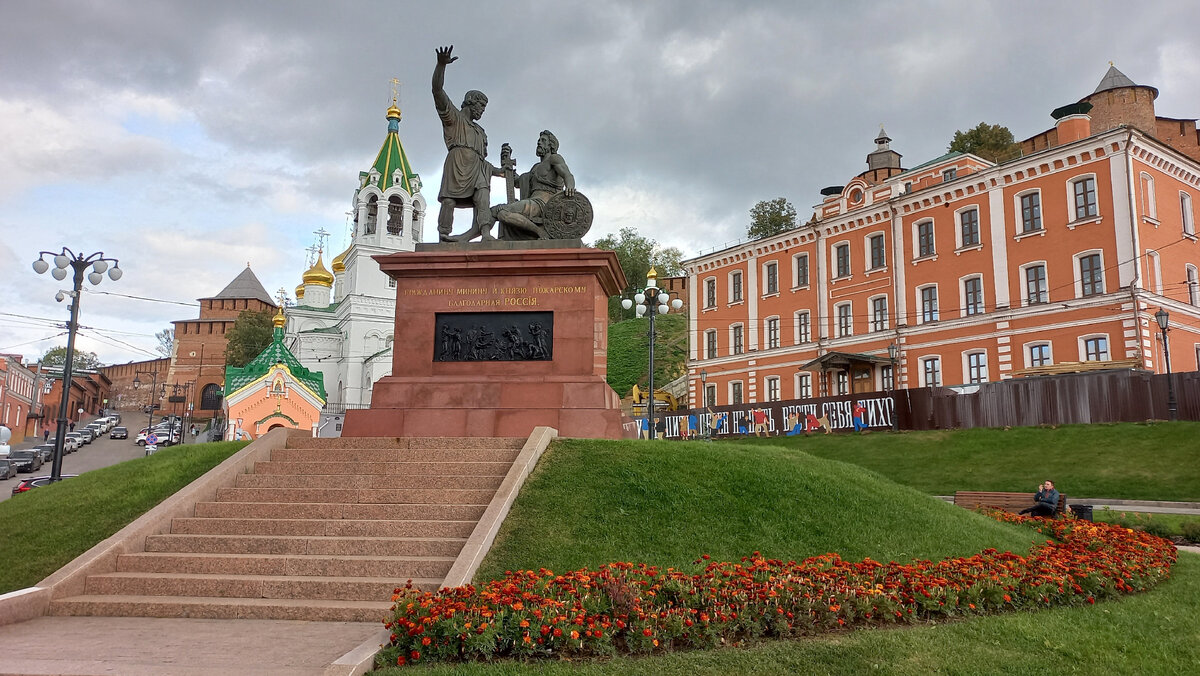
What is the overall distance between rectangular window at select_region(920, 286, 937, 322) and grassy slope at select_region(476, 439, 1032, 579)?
3087 centimetres

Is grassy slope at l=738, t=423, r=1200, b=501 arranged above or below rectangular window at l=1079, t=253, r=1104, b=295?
below

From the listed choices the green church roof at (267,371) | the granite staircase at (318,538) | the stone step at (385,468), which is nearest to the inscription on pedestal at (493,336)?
the granite staircase at (318,538)

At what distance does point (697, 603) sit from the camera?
6.36 metres

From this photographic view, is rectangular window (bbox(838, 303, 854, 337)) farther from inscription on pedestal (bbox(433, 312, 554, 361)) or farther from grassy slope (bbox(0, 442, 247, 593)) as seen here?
grassy slope (bbox(0, 442, 247, 593))

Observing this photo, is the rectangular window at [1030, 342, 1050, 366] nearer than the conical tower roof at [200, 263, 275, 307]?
Yes

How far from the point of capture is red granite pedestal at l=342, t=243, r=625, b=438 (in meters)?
13.4

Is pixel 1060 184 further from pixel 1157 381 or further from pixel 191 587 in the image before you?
pixel 191 587

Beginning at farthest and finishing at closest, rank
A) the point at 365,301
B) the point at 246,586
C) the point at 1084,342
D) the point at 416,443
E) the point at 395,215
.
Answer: the point at 395,215 → the point at 365,301 → the point at 1084,342 → the point at 416,443 → the point at 246,586

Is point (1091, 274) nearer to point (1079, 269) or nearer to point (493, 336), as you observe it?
point (1079, 269)

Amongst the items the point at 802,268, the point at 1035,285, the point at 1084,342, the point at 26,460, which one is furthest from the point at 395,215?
the point at 1084,342

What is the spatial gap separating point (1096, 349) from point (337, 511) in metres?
33.6

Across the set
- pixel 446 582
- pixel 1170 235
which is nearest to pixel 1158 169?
pixel 1170 235

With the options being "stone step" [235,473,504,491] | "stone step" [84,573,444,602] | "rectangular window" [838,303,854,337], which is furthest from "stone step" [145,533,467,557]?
"rectangular window" [838,303,854,337]

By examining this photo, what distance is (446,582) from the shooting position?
23.8 ft
